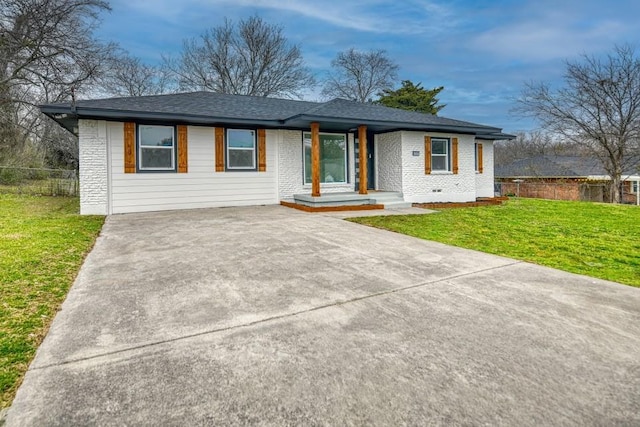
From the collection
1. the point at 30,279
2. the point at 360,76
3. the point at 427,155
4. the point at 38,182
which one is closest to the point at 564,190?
the point at 427,155

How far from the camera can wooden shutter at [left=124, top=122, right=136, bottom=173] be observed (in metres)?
9.85

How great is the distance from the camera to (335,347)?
7.70 feet

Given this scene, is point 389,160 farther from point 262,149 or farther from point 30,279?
point 30,279

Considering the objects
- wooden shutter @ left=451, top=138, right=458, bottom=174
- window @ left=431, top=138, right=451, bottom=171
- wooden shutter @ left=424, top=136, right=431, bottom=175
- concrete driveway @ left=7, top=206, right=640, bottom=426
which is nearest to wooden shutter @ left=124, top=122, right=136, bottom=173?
concrete driveway @ left=7, top=206, right=640, bottom=426

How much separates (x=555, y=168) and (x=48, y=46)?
34.1 meters

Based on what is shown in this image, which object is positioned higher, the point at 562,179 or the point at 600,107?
the point at 600,107

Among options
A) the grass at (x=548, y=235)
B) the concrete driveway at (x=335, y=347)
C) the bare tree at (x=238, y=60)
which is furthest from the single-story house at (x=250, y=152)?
the bare tree at (x=238, y=60)

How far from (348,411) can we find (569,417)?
0.99 meters

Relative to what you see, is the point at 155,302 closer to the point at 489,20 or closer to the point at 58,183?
the point at 58,183

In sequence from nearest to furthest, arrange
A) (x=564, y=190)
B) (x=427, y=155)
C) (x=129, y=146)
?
1. (x=129, y=146)
2. (x=427, y=155)
3. (x=564, y=190)

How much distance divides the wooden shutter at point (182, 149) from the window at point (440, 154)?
8.12 meters

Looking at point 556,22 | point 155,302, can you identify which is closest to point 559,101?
point 556,22

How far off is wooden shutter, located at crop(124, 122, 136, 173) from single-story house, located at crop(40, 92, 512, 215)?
2 centimetres

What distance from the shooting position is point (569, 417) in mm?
1672
